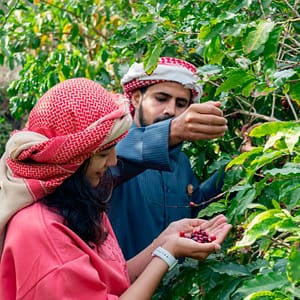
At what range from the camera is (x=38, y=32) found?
542 cm

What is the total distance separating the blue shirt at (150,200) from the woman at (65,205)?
390mm

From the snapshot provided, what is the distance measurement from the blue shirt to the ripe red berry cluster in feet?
0.96

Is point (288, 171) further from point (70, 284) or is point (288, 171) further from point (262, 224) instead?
point (70, 284)

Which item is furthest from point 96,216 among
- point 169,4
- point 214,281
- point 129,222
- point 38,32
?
point 38,32

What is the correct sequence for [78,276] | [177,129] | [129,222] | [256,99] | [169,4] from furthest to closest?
1. [169,4]
2. [256,99]
3. [129,222]
4. [177,129]
5. [78,276]

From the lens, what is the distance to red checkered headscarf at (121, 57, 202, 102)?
9.57 feet

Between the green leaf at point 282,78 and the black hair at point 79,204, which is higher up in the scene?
the green leaf at point 282,78

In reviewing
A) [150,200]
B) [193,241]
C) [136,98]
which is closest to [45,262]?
[193,241]

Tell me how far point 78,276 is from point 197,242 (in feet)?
1.33

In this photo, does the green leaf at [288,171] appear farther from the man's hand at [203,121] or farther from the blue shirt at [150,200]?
the blue shirt at [150,200]

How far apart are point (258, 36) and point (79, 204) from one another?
675 mm

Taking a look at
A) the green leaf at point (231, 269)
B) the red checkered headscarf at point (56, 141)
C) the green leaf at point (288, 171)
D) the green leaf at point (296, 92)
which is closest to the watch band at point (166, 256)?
the green leaf at point (231, 269)

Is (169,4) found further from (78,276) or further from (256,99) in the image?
(78,276)

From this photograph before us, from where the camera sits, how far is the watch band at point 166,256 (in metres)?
2.19
